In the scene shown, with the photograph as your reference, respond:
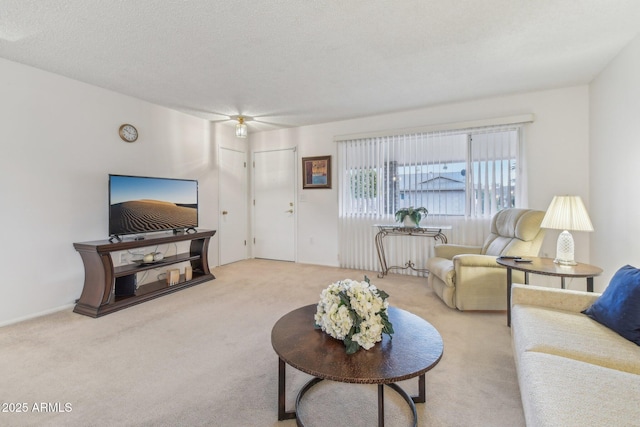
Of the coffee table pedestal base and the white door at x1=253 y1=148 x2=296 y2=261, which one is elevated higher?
the white door at x1=253 y1=148 x2=296 y2=261

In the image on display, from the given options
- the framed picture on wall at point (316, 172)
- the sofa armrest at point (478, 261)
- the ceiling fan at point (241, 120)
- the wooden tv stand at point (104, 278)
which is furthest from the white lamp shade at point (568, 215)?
the wooden tv stand at point (104, 278)

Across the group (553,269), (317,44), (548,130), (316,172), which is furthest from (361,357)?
(316,172)

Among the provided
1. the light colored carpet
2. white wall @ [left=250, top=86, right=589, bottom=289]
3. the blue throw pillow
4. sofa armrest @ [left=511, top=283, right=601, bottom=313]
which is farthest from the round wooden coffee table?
white wall @ [left=250, top=86, right=589, bottom=289]

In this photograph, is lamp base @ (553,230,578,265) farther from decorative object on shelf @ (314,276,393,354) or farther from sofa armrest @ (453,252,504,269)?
decorative object on shelf @ (314,276,393,354)

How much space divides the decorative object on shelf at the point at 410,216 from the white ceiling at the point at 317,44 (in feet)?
4.77

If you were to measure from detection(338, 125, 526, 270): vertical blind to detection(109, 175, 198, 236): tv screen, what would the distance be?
89.1 inches

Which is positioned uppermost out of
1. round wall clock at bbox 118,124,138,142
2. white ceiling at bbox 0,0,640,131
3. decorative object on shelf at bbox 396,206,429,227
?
white ceiling at bbox 0,0,640,131

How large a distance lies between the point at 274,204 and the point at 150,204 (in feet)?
7.18

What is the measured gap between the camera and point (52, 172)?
2.93 m

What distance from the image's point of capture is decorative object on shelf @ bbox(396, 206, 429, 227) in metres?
3.89

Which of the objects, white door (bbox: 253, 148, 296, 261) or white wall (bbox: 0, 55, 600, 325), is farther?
white door (bbox: 253, 148, 296, 261)

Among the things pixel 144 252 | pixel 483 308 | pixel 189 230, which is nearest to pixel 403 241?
pixel 483 308

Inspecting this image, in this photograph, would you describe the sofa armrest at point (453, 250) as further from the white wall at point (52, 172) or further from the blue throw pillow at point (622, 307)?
the white wall at point (52, 172)

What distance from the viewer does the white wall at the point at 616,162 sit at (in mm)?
2381
